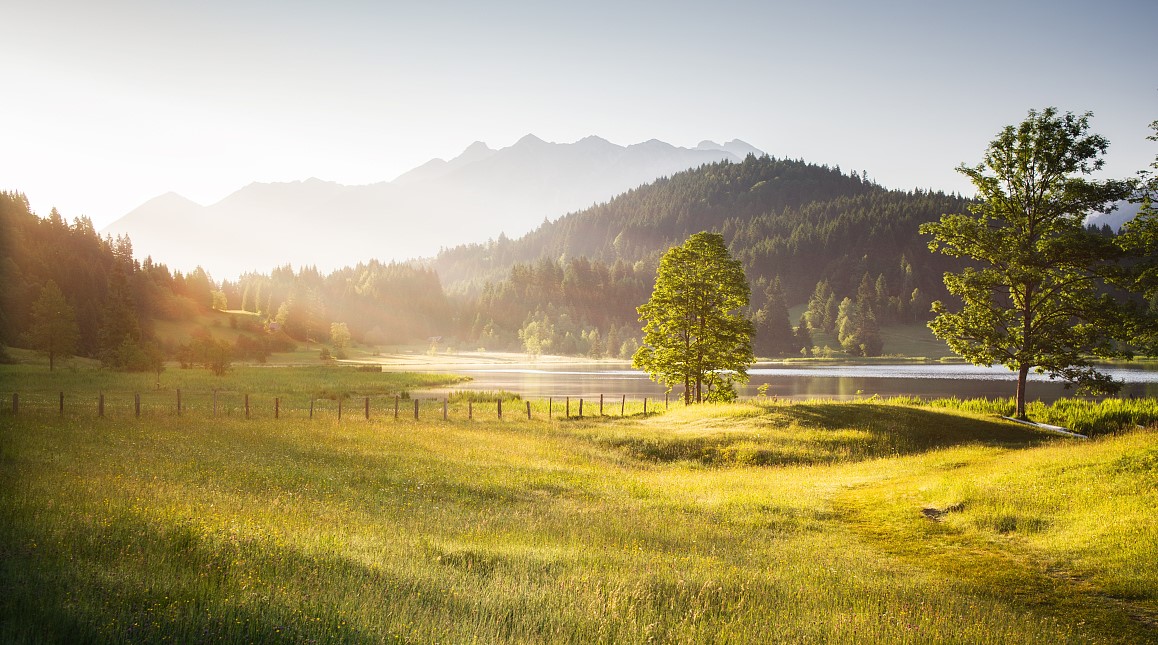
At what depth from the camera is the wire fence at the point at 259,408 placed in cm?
3700

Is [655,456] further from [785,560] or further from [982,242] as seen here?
[982,242]

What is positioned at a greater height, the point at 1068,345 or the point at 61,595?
the point at 1068,345

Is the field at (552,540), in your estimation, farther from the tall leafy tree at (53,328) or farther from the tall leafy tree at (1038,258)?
the tall leafy tree at (53,328)

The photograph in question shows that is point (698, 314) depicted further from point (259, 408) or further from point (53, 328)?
point (53, 328)

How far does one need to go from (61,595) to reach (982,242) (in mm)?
46323

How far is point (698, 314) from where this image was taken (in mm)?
53406

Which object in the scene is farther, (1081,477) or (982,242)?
(982,242)

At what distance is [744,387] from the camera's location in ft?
317

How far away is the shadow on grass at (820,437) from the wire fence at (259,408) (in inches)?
544

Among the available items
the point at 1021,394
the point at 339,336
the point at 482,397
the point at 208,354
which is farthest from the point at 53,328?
the point at 339,336

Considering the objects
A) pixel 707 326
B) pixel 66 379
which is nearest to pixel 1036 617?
pixel 707 326

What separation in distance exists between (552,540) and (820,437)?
24.8 m

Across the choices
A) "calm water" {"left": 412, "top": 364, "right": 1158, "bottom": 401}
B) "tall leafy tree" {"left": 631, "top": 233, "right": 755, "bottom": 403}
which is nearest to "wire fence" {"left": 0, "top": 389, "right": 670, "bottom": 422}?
"tall leafy tree" {"left": 631, "top": 233, "right": 755, "bottom": 403}

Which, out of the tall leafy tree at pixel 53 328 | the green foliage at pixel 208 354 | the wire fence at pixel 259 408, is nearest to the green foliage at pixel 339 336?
the green foliage at pixel 208 354
